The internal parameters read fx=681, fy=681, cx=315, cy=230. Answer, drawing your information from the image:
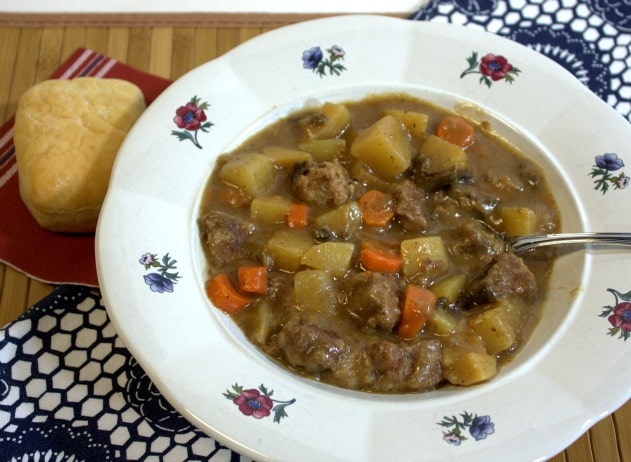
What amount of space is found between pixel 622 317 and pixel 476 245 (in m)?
0.85

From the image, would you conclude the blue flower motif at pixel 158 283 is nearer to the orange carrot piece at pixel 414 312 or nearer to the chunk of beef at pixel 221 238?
the chunk of beef at pixel 221 238

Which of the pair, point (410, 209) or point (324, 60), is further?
point (324, 60)

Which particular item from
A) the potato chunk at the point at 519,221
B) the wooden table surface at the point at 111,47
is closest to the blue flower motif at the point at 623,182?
the potato chunk at the point at 519,221

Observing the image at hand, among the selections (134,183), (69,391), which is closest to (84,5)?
(134,183)

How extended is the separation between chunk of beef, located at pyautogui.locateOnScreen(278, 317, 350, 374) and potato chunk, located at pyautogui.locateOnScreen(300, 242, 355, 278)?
1.18 feet

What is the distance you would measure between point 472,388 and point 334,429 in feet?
2.42

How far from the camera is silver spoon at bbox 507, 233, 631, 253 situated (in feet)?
12.2

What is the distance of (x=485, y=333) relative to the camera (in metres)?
3.60

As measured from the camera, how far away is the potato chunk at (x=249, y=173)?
4.04 m

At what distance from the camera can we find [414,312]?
11.9ft

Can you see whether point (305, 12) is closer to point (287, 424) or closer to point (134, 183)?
point (134, 183)

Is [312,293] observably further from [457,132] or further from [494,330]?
[457,132]

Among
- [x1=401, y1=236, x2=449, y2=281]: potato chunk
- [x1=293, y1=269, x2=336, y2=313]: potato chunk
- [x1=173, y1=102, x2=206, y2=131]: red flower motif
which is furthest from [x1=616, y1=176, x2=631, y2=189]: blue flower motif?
[x1=173, y1=102, x2=206, y2=131]: red flower motif

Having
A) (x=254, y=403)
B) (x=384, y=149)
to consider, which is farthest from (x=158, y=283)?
(x=384, y=149)
